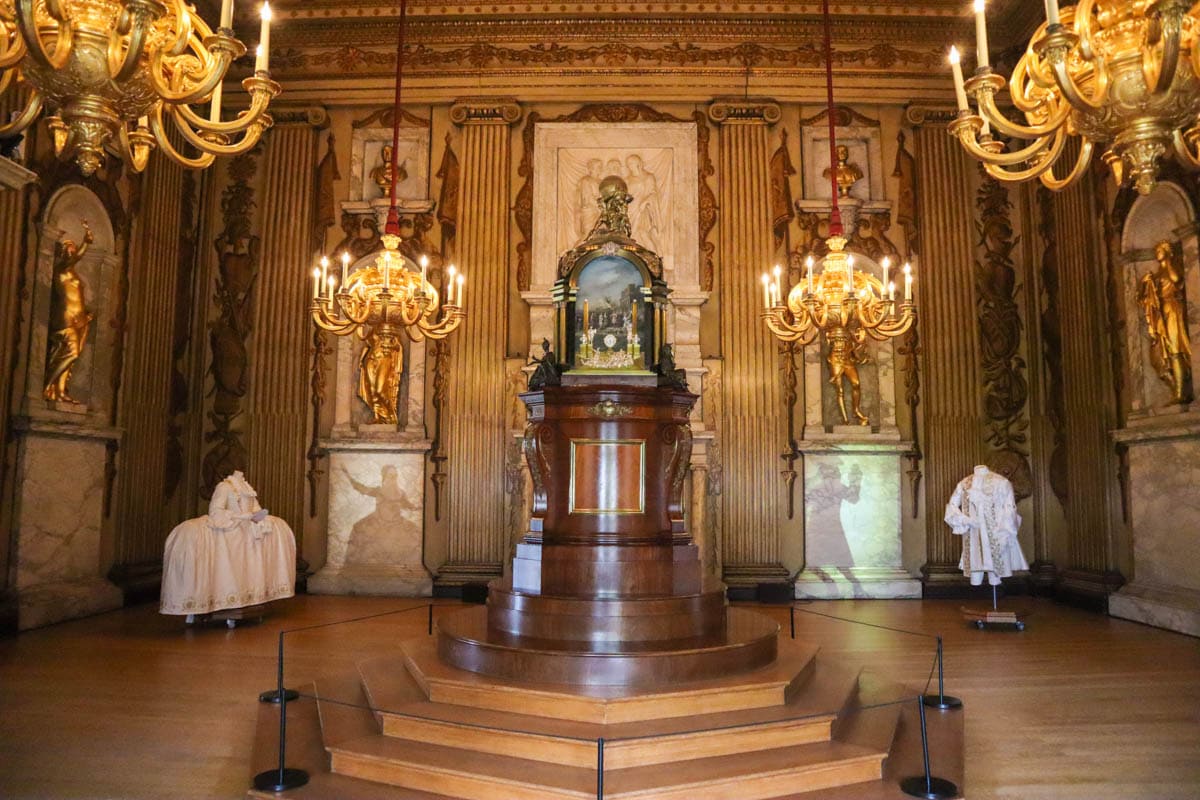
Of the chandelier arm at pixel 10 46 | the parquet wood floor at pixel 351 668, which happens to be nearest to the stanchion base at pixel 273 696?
the parquet wood floor at pixel 351 668

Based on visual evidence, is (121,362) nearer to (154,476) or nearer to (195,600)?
(154,476)

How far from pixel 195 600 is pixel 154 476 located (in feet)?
9.83

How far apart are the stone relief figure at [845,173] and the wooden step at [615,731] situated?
7.75 metres

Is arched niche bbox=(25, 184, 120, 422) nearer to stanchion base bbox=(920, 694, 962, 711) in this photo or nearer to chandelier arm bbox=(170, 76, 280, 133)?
chandelier arm bbox=(170, 76, 280, 133)

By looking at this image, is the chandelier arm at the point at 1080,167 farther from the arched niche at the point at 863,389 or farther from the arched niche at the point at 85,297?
the arched niche at the point at 85,297

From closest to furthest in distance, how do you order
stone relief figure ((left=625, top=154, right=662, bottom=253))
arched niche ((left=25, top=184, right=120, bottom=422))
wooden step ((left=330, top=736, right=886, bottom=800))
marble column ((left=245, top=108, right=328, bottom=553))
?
wooden step ((left=330, top=736, right=886, bottom=800))
arched niche ((left=25, top=184, right=120, bottom=422))
marble column ((left=245, top=108, right=328, bottom=553))
stone relief figure ((left=625, top=154, right=662, bottom=253))

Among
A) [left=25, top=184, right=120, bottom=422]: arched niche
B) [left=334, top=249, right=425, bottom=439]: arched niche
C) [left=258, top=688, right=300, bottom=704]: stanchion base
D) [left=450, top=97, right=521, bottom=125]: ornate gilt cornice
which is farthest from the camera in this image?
[left=450, top=97, right=521, bottom=125]: ornate gilt cornice

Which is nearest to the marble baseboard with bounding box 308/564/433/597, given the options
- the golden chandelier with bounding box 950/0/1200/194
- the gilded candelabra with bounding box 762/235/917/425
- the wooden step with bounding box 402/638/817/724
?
the wooden step with bounding box 402/638/817/724

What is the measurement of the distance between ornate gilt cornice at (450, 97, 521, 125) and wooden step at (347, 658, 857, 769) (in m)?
8.24

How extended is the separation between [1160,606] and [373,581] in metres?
8.85

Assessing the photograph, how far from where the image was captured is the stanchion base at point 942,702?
5.03 m

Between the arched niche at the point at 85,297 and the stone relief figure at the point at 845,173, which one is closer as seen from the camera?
the arched niche at the point at 85,297

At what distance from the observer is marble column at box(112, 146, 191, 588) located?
9.23m

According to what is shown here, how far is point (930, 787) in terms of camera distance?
3.69 m
